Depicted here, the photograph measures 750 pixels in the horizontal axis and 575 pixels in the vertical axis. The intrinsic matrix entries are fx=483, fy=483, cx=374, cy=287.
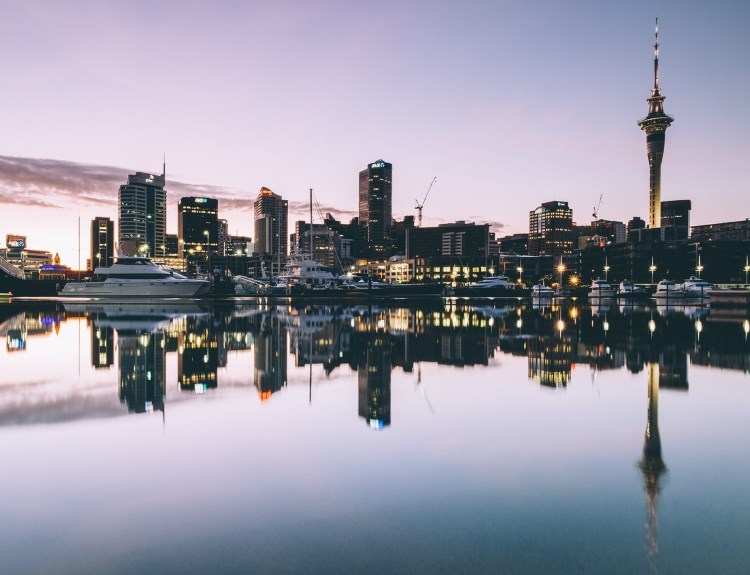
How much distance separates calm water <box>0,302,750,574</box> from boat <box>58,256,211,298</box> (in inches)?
3022

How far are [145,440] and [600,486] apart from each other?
27.5 ft

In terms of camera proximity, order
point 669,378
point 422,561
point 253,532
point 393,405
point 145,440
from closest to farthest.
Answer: point 422,561
point 253,532
point 145,440
point 393,405
point 669,378

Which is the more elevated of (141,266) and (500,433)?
(141,266)

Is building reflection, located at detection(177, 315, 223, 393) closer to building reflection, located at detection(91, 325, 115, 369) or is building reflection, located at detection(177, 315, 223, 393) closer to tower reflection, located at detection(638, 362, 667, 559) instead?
building reflection, located at detection(91, 325, 115, 369)

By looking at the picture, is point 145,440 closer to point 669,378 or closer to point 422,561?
point 422,561

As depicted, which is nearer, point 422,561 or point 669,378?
point 422,561

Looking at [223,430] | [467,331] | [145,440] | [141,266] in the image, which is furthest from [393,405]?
[141,266]

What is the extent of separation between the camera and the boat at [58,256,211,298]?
293ft

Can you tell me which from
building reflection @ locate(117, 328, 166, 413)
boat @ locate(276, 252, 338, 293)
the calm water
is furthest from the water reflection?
boat @ locate(276, 252, 338, 293)

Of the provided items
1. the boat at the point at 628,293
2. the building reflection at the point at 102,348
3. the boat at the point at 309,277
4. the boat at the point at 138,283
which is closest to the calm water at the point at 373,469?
the building reflection at the point at 102,348

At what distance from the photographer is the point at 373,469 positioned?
8.04 meters

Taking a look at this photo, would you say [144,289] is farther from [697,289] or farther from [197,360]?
[697,289]

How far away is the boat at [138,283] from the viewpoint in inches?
3519

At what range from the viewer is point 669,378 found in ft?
53.3
